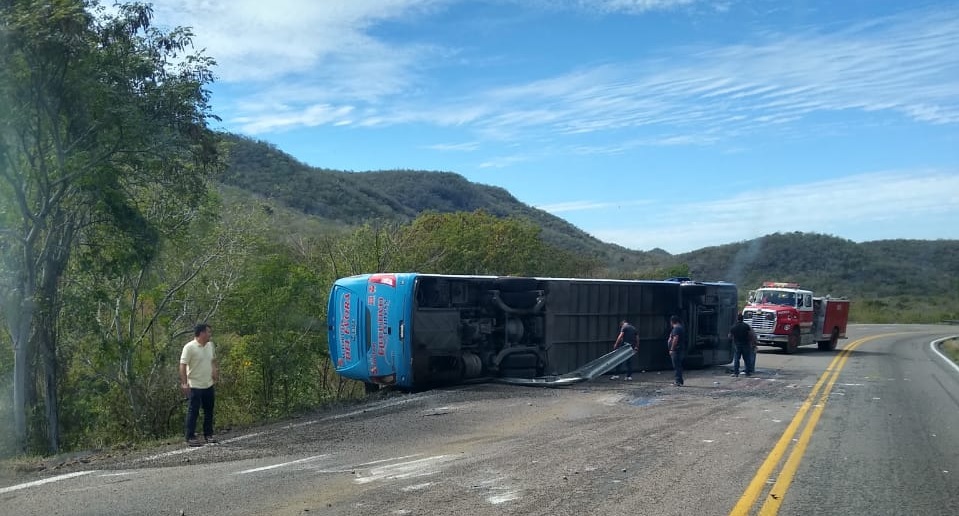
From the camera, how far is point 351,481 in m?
8.45

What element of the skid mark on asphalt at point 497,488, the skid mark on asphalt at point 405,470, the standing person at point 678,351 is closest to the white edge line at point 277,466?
the skid mark on asphalt at point 405,470

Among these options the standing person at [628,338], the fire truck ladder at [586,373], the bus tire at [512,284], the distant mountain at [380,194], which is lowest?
the fire truck ladder at [586,373]

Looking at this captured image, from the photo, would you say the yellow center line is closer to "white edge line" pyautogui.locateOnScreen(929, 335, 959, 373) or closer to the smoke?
"white edge line" pyautogui.locateOnScreen(929, 335, 959, 373)

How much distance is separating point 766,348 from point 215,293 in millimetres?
24857

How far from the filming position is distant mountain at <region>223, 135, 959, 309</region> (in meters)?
81.6

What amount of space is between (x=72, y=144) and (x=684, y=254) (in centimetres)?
10191

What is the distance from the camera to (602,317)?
20.3 metres

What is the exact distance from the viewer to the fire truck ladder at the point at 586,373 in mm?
17141

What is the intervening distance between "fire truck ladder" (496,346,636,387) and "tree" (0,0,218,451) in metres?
7.43

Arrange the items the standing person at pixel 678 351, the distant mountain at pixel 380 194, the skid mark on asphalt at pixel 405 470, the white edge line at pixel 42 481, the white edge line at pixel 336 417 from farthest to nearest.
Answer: the distant mountain at pixel 380 194
the standing person at pixel 678 351
the white edge line at pixel 336 417
the skid mark on asphalt at pixel 405 470
the white edge line at pixel 42 481

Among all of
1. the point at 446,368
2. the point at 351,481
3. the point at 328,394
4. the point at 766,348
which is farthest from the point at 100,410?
the point at 766,348

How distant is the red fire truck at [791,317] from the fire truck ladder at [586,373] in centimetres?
1350

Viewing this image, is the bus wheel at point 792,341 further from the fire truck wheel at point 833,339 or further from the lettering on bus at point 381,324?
the lettering on bus at point 381,324

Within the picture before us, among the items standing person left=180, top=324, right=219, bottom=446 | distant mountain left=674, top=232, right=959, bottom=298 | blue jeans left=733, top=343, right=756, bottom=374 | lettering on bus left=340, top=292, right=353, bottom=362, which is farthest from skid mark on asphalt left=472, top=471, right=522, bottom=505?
distant mountain left=674, top=232, right=959, bottom=298
